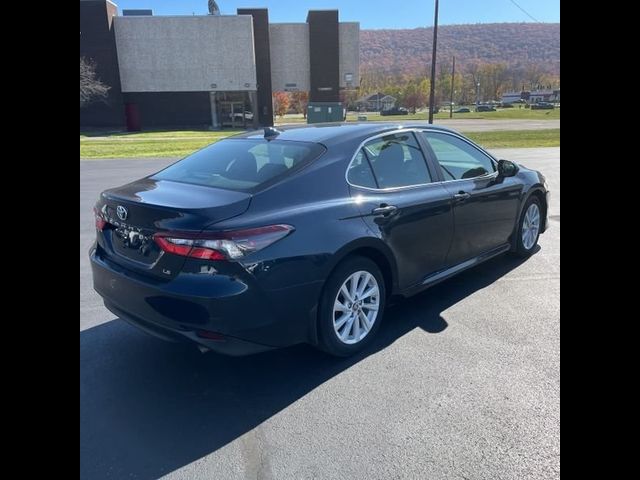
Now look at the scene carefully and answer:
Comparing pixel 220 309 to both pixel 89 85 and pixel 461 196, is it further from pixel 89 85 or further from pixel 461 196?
pixel 89 85

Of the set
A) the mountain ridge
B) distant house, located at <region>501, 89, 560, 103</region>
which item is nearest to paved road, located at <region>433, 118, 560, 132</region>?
distant house, located at <region>501, 89, 560, 103</region>

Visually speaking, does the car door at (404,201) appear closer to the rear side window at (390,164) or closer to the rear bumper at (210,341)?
the rear side window at (390,164)

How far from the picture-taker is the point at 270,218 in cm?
289

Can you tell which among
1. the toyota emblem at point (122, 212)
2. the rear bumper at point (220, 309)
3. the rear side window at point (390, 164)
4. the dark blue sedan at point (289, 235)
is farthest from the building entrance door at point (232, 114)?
the rear bumper at point (220, 309)

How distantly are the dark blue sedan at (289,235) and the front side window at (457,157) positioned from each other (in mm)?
27

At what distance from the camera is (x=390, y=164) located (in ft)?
12.7

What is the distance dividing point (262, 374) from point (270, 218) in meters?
1.12

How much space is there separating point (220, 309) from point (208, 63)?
136 feet

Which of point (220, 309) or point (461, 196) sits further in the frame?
point (461, 196)

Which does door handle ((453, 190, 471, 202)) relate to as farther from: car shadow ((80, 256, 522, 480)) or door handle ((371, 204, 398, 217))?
car shadow ((80, 256, 522, 480))

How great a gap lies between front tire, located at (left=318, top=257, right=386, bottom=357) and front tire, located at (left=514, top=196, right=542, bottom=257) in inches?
94.5

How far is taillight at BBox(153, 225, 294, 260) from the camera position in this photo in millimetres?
2701

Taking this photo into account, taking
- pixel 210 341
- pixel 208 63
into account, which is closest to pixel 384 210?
pixel 210 341
